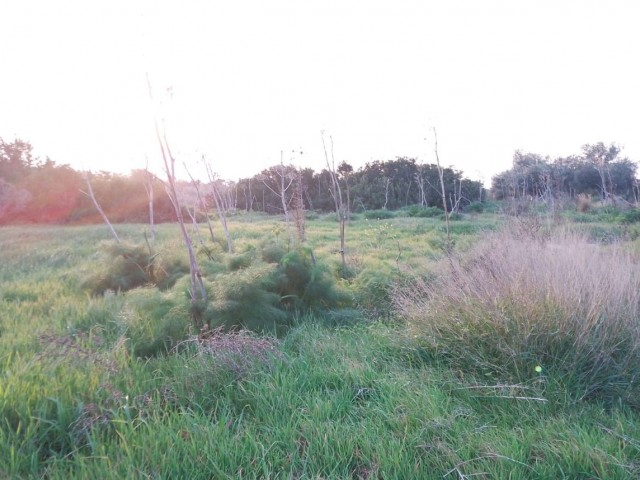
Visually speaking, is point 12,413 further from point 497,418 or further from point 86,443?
point 497,418

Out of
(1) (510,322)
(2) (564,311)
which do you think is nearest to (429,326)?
(1) (510,322)

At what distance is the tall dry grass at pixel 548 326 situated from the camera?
2977mm

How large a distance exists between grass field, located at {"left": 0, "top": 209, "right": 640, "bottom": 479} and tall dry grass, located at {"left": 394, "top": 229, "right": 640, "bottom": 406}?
1 centimetres

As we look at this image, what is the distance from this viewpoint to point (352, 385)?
311cm

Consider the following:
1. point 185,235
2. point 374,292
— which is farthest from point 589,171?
point 185,235

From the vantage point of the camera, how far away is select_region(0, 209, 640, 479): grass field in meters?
2.21

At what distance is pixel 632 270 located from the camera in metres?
4.13

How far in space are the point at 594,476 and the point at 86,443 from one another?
Result: 264 cm

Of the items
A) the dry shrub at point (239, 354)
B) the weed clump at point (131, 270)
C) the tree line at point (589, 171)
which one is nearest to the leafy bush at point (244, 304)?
the dry shrub at point (239, 354)

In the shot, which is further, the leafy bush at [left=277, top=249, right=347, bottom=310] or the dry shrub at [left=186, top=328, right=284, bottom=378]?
the leafy bush at [left=277, top=249, right=347, bottom=310]

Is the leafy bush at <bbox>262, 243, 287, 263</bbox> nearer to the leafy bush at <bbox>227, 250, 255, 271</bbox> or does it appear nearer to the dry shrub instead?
the leafy bush at <bbox>227, 250, 255, 271</bbox>

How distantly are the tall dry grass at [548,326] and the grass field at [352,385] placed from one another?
0.01 metres

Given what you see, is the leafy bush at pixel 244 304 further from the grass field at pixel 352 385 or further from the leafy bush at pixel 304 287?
the leafy bush at pixel 304 287

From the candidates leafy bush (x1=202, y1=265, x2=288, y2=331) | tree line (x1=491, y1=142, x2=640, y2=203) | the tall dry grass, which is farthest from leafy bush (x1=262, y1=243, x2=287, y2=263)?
tree line (x1=491, y1=142, x2=640, y2=203)
